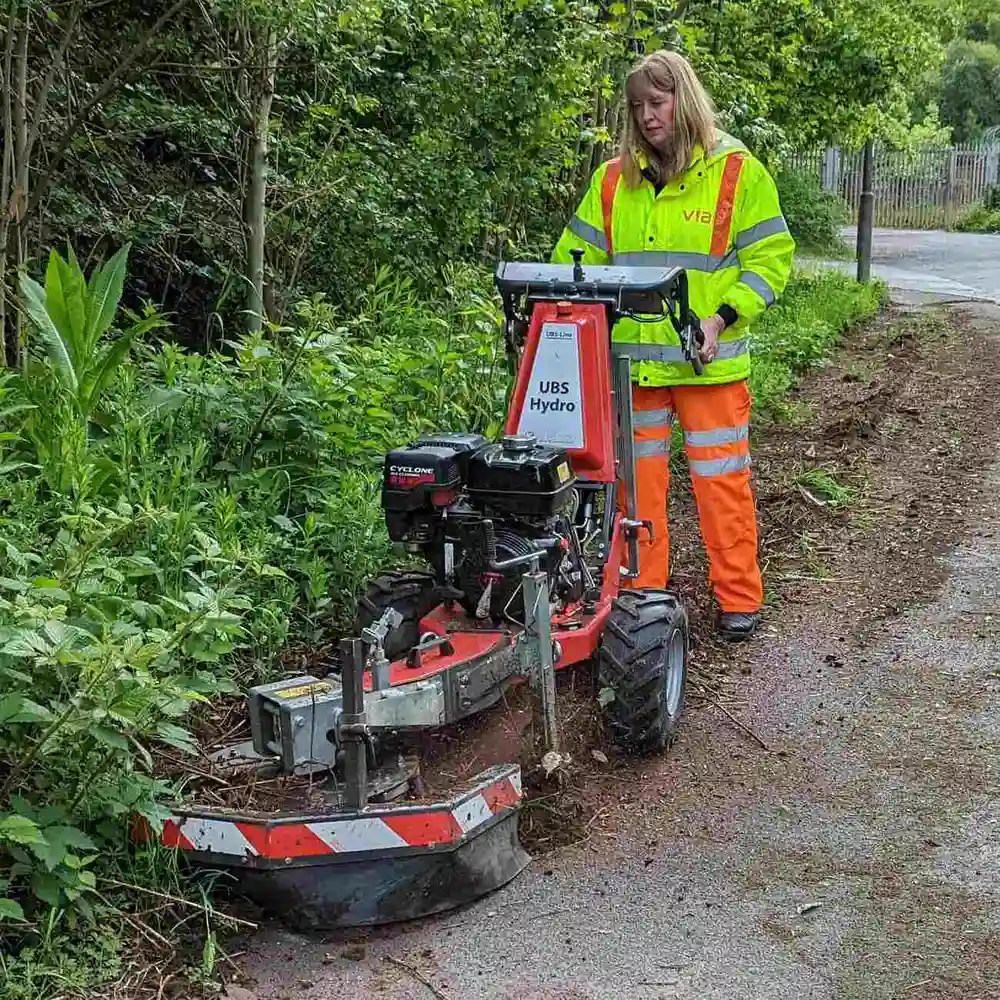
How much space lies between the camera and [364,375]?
6355 mm

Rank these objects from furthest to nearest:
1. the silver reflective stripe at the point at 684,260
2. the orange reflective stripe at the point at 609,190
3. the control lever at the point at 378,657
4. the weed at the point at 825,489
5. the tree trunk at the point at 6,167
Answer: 1. the weed at the point at 825,489
2. the tree trunk at the point at 6,167
3. the orange reflective stripe at the point at 609,190
4. the silver reflective stripe at the point at 684,260
5. the control lever at the point at 378,657

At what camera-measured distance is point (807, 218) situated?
2208 centimetres

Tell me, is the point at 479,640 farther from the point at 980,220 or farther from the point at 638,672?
the point at 980,220

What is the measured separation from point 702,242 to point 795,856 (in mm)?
2432

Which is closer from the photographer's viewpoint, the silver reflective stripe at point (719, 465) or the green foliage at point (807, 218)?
the silver reflective stripe at point (719, 465)

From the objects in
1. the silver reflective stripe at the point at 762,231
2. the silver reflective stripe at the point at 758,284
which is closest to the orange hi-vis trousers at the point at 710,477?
the silver reflective stripe at the point at 758,284

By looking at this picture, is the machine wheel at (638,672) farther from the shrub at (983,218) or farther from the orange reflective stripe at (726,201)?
the shrub at (983,218)

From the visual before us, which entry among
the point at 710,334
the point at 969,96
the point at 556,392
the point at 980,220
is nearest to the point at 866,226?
the point at 710,334

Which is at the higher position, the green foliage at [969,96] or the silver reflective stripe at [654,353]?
the green foliage at [969,96]

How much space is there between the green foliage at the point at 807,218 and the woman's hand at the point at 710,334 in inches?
681

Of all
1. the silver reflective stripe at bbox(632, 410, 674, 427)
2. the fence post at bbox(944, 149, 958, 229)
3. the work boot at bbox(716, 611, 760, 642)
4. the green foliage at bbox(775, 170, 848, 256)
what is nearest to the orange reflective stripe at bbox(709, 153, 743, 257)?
the silver reflective stripe at bbox(632, 410, 674, 427)

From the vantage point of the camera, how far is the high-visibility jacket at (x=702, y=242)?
17.0ft

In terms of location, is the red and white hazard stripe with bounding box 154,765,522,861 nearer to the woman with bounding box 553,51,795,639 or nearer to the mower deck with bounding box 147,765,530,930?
the mower deck with bounding box 147,765,530,930

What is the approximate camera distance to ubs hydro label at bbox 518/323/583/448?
14.8ft
